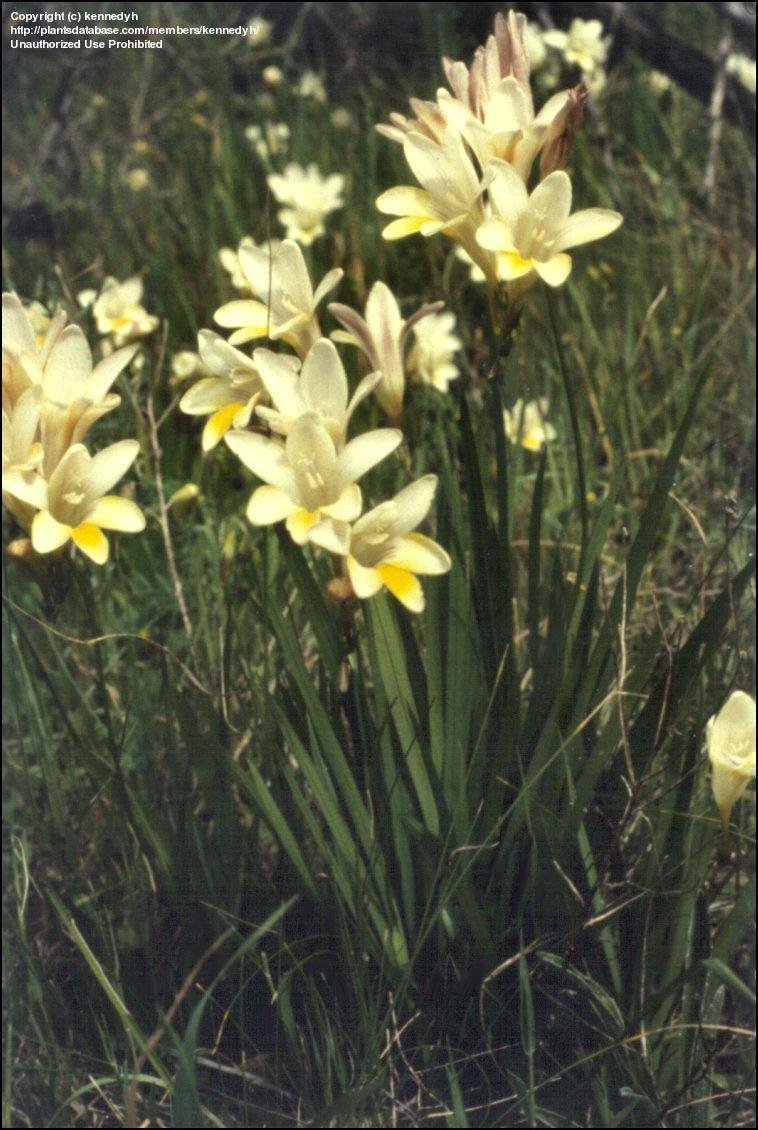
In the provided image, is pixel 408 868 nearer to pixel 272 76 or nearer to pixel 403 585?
pixel 403 585

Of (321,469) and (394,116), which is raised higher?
(394,116)

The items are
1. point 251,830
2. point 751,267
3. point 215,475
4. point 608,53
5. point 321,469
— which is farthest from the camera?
point 608,53

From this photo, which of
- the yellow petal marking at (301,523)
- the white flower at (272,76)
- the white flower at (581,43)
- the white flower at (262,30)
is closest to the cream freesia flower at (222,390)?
the yellow petal marking at (301,523)

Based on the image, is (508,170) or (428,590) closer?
(508,170)

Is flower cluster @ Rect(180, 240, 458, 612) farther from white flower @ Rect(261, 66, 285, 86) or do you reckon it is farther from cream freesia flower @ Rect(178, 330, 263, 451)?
white flower @ Rect(261, 66, 285, 86)

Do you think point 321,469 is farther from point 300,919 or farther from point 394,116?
point 300,919

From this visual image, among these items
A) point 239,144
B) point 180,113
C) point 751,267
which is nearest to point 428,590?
point 751,267

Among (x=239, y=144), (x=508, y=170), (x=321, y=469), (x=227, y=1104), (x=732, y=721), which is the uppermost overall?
(x=239, y=144)

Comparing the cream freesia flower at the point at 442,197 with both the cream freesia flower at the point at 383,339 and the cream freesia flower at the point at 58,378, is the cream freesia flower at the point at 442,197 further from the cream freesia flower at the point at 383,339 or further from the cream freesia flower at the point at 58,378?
the cream freesia flower at the point at 58,378
